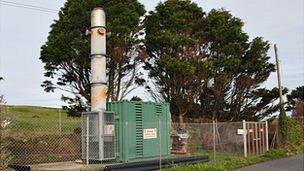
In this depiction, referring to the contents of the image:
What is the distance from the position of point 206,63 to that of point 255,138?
6113mm

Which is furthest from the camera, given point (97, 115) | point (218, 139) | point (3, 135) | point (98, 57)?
point (218, 139)

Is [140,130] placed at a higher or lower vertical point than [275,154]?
higher

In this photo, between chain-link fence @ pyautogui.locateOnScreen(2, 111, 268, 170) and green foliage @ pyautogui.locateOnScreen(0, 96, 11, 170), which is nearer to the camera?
green foliage @ pyautogui.locateOnScreen(0, 96, 11, 170)

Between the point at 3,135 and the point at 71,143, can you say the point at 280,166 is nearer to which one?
the point at 71,143

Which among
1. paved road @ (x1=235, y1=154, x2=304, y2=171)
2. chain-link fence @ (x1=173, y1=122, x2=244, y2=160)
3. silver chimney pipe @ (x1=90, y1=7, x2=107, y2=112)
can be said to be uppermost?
silver chimney pipe @ (x1=90, y1=7, x2=107, y2=112)

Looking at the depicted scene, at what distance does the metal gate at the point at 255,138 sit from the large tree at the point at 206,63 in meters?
5.06

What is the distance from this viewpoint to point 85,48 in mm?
24484

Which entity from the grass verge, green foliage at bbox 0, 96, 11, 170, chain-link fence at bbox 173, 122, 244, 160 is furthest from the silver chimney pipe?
chain-link fence at bbox 173, 122, 244, 160

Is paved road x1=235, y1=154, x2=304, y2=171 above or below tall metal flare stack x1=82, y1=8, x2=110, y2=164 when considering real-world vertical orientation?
below

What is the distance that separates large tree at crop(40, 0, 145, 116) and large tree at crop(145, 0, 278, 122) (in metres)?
2.61

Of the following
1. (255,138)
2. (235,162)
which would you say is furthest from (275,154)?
(235,162)

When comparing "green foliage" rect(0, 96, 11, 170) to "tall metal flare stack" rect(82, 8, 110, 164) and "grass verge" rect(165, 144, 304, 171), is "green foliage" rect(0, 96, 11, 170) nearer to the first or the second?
"tall metal flare stack" rect(82, 8, 110, 164)

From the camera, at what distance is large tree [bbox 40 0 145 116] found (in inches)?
984

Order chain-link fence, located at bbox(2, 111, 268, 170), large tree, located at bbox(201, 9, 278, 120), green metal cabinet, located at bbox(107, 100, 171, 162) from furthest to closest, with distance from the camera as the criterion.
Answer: large tree, located at bbox(201, 9, 278, 120) → green metal cabinet, located at bbox(107, 100, 171, 162) → chain-link fence, located at bbox(2, 111, 268, 170)
